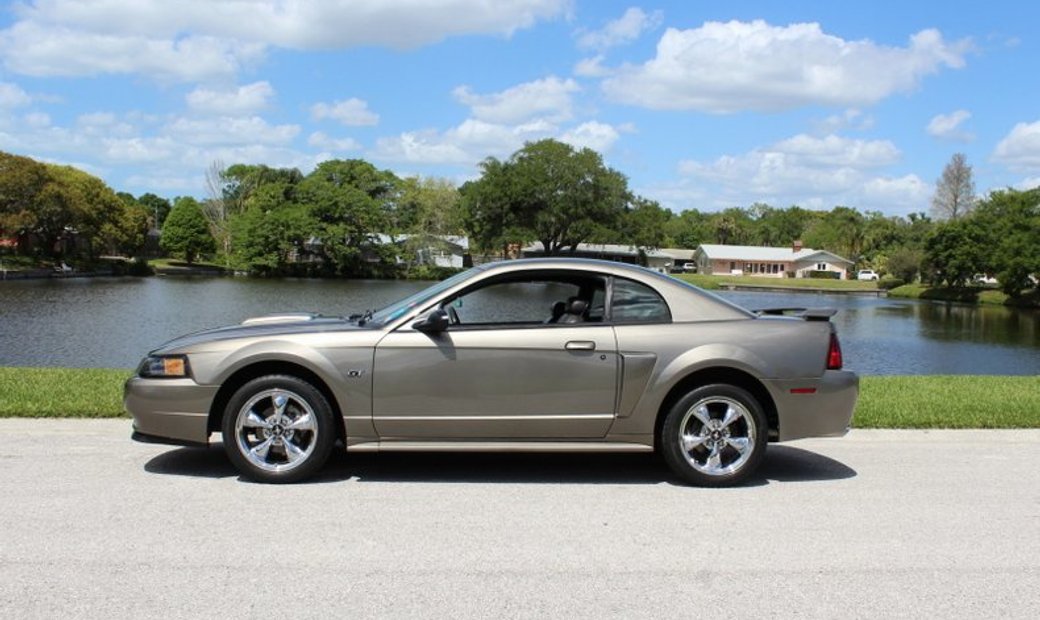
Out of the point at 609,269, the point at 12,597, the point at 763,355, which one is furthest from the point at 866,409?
the point at 12,597

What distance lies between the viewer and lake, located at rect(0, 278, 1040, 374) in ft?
72.0

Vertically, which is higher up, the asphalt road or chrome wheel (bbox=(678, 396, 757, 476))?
chrome wheel (bbox=(678, 396, 757, 476))

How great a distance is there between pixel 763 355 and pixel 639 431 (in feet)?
3.37

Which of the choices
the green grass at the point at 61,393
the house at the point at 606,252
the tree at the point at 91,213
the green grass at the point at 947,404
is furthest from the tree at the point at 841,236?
the green grass at the point at 61,393

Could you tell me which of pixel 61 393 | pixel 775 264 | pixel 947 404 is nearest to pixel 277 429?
pixel 61 393

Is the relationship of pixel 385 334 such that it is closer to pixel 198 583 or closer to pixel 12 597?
pixel 198 583

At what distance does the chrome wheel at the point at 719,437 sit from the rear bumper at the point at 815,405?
0.28m

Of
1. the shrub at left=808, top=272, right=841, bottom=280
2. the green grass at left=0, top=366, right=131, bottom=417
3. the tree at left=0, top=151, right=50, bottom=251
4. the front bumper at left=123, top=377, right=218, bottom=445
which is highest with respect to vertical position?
the tree at left=0, top=151, right=50, bottom=251

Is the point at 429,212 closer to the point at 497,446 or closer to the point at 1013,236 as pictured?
the point at 1013,236

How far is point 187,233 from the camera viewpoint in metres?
102

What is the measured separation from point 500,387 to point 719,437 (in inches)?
62.1

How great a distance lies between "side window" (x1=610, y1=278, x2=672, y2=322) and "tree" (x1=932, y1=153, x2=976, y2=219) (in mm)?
120336

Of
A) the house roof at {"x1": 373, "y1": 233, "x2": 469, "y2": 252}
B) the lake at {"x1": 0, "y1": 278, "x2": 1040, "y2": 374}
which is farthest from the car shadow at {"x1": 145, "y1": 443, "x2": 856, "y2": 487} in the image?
the house roof at {"x1": 373, "y1": 233, "x2": 469, "y2": 252}

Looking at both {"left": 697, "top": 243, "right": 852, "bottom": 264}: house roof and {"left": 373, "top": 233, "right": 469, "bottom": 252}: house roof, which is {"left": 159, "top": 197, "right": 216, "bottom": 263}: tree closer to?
{"left": 373, "top": 233, "right": 469, "bottom": 252}: house roof
